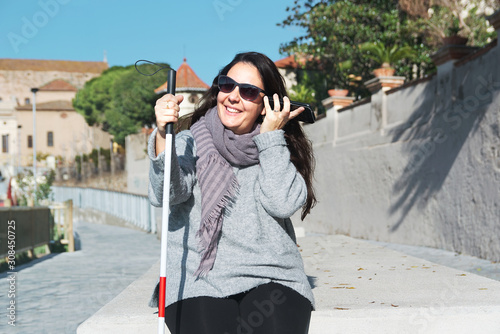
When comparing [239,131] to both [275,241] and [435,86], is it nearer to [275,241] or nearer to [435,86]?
[275,241]

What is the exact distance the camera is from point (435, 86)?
11.5 meters

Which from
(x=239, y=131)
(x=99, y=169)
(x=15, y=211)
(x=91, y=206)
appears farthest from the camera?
(x=99, y=169)

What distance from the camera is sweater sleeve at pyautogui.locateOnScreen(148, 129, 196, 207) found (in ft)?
8.86

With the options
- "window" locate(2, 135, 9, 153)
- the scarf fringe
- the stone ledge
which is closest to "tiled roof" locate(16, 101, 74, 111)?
"window" locate(2, 135, 9, 153)

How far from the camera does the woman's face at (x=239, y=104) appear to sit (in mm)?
3000

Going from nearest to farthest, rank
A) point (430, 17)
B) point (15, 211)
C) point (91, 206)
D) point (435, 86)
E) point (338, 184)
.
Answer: point (15, 211), point (435, 86), point (338, 184), point (430, 17), point (91, 206)

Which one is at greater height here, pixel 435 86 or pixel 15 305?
pixel 435 86

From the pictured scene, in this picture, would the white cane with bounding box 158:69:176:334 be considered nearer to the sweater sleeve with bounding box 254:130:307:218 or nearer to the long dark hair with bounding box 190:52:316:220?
the sweater sleeve with bounding box 254:130:307:218

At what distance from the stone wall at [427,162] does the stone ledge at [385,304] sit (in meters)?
4.70

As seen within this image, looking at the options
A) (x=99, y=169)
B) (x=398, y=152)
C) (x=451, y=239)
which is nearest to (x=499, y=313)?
(x=451, y=239)

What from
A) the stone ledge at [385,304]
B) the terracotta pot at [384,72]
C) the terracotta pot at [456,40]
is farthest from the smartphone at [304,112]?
the terracotta pot at [384,72]

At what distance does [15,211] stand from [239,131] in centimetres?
870

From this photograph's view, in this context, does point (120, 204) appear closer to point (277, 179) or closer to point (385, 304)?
point (385, 304)

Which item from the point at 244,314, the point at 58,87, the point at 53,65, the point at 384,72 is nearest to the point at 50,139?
the point at 58,87
